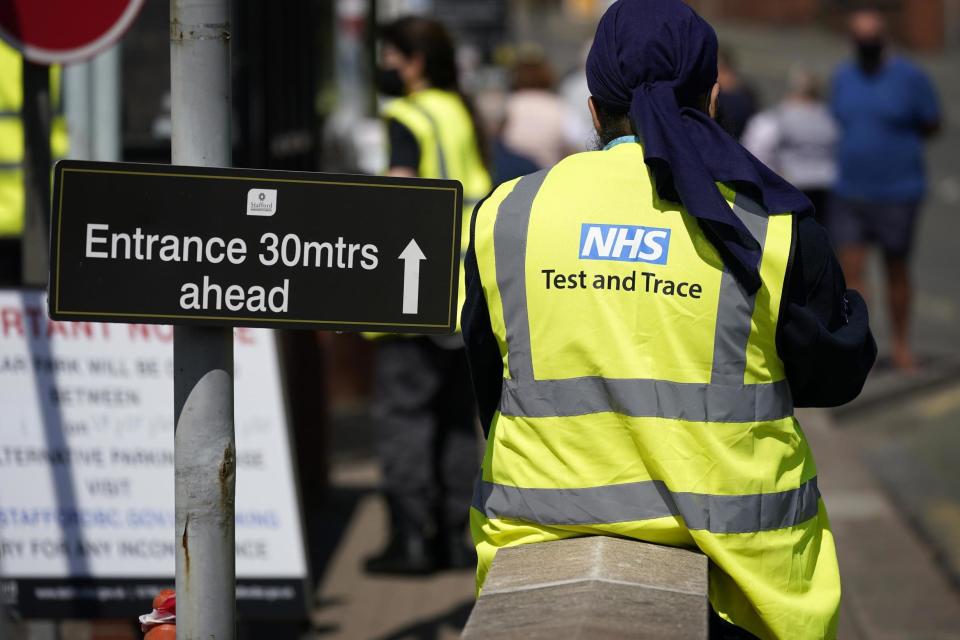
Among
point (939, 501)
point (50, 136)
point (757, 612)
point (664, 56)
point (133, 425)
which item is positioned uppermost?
point (664, 56)

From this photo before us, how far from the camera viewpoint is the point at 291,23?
701 centimetres

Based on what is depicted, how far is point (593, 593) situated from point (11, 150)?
11.7ft

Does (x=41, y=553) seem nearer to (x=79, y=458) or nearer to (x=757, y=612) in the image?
(x=79, y=458)

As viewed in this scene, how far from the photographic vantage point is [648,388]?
2.62m

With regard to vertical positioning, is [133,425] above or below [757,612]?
below

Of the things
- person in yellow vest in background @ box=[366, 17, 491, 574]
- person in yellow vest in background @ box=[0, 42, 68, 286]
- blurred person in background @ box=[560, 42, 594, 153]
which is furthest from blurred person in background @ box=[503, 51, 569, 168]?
person in yellow vest in background @ box=[0, 42, 68, 286]

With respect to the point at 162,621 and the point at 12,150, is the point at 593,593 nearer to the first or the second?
the point at 162,621

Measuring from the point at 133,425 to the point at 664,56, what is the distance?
92.5 inches

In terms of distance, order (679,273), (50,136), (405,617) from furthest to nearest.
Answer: (405,617) → (50,136) → (679,273)

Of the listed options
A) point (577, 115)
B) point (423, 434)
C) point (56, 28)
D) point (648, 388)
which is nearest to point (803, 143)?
point (577, 115)

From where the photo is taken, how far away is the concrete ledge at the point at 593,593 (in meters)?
2.38

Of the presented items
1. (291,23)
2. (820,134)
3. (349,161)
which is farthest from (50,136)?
(820,134)

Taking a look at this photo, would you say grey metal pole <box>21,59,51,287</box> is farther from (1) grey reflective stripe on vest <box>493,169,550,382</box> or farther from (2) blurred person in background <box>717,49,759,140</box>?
(2) blurred person in background <box>717,49,759,140</box>

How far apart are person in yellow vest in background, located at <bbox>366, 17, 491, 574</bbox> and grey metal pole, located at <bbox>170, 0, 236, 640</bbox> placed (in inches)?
132
